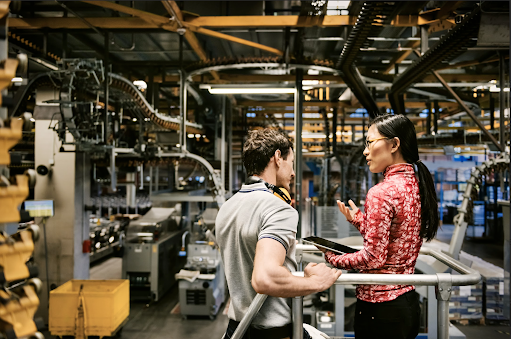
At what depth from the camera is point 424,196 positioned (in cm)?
154

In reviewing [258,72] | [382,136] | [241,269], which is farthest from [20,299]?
[258,72]

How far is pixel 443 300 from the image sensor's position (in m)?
1.50

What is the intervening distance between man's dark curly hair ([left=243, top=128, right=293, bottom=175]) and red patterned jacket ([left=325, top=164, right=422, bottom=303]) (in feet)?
1.42

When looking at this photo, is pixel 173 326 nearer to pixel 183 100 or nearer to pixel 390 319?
pixel 183 100

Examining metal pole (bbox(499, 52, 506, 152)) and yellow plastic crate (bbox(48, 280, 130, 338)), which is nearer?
metal pole (bbox(499, 52, 506, 152))

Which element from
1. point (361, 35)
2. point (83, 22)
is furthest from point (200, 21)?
point (361, 35)

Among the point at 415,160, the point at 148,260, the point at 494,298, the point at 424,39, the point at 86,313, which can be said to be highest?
the point at 424,39

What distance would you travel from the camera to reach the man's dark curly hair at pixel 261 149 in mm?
1496

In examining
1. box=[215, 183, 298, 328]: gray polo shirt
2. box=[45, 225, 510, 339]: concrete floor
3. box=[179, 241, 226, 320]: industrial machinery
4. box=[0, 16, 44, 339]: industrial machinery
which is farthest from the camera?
box=[179, 241, 226, 320]: industrial machinery

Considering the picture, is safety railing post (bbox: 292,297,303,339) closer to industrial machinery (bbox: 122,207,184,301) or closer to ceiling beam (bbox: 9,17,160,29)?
ceiling beam (bbox: 9,17,160,29)

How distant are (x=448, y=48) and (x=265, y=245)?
9.72ft

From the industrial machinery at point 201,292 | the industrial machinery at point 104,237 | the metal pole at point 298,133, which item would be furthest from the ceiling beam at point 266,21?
the industrial machinery at point 104,237

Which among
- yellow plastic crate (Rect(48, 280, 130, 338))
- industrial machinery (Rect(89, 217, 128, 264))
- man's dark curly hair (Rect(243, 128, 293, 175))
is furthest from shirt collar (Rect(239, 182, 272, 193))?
industrial machinery (Rect(89, 217, 128, 264))

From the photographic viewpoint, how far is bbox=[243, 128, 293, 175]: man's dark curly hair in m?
1.50
